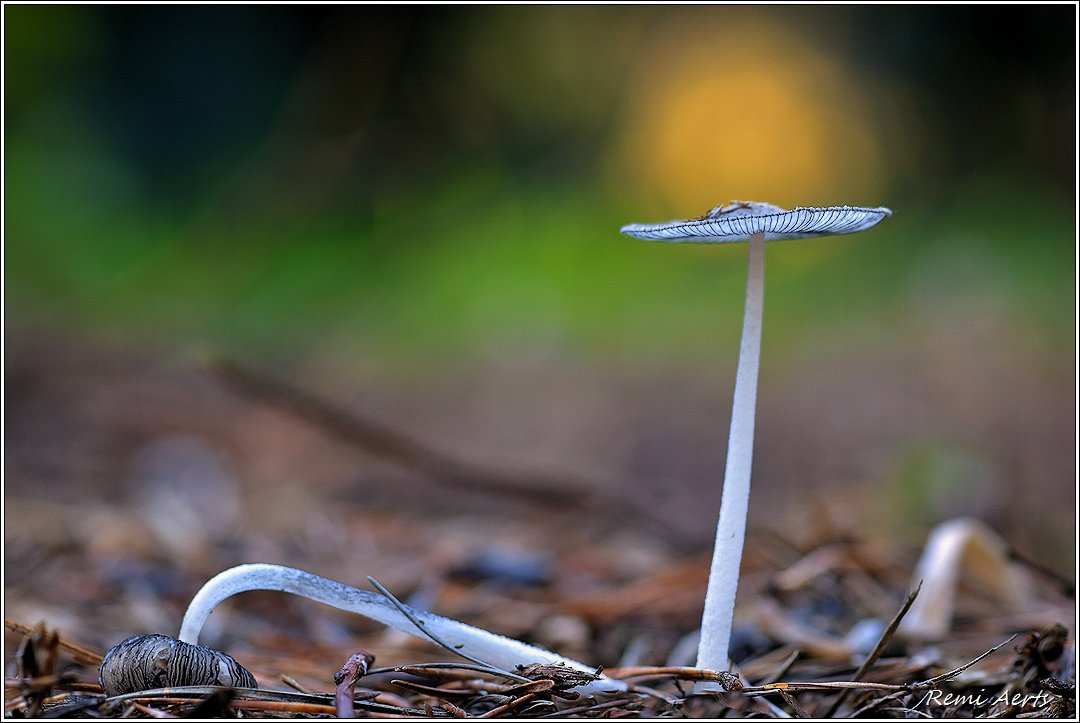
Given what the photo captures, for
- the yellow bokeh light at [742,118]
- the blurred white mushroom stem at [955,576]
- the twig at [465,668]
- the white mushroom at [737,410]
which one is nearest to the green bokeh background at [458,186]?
the yellow bokeh light at [742,118]

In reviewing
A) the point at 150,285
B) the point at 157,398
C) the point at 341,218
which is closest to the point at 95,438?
the point at 157,398

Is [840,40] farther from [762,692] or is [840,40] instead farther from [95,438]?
[762,692]

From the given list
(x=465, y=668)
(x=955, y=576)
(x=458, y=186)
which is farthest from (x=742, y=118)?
(x=465, y=668)

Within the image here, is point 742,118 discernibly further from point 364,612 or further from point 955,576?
point 364,612

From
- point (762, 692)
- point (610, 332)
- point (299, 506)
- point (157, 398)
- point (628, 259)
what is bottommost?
point (762, 692)

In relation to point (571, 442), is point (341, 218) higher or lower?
higher
